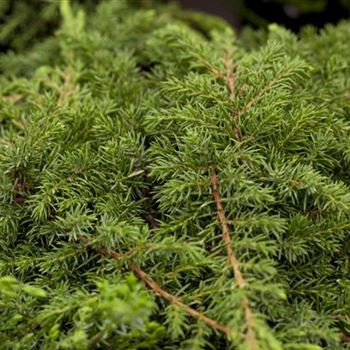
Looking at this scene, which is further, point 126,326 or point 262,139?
point 262,139

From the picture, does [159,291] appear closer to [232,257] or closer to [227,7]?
[232,257]

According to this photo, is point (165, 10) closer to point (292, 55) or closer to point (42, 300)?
point (292, 55)

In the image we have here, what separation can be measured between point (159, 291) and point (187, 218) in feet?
0.32

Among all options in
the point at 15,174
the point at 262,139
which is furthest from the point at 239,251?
A: the point at 15,174

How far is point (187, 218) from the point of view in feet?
2.37

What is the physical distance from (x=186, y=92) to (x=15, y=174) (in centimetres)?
27

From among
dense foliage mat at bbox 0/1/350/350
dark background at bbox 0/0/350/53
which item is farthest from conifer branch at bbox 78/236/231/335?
dark background at bbox 0/0/350/53

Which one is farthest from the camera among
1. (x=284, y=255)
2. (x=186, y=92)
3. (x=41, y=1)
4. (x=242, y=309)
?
(x=41, y=1)

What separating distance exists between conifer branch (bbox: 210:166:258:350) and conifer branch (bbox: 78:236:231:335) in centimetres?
3

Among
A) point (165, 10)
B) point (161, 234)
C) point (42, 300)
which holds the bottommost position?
point (42, 300)

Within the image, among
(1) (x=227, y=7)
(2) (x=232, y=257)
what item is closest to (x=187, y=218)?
(2) (x=232, y=257)

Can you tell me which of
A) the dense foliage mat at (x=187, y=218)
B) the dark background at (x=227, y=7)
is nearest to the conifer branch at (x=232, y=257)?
the dense foliage mat at (x=187, y=218)

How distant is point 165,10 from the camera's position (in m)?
1.47

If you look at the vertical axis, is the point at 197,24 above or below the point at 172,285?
above
